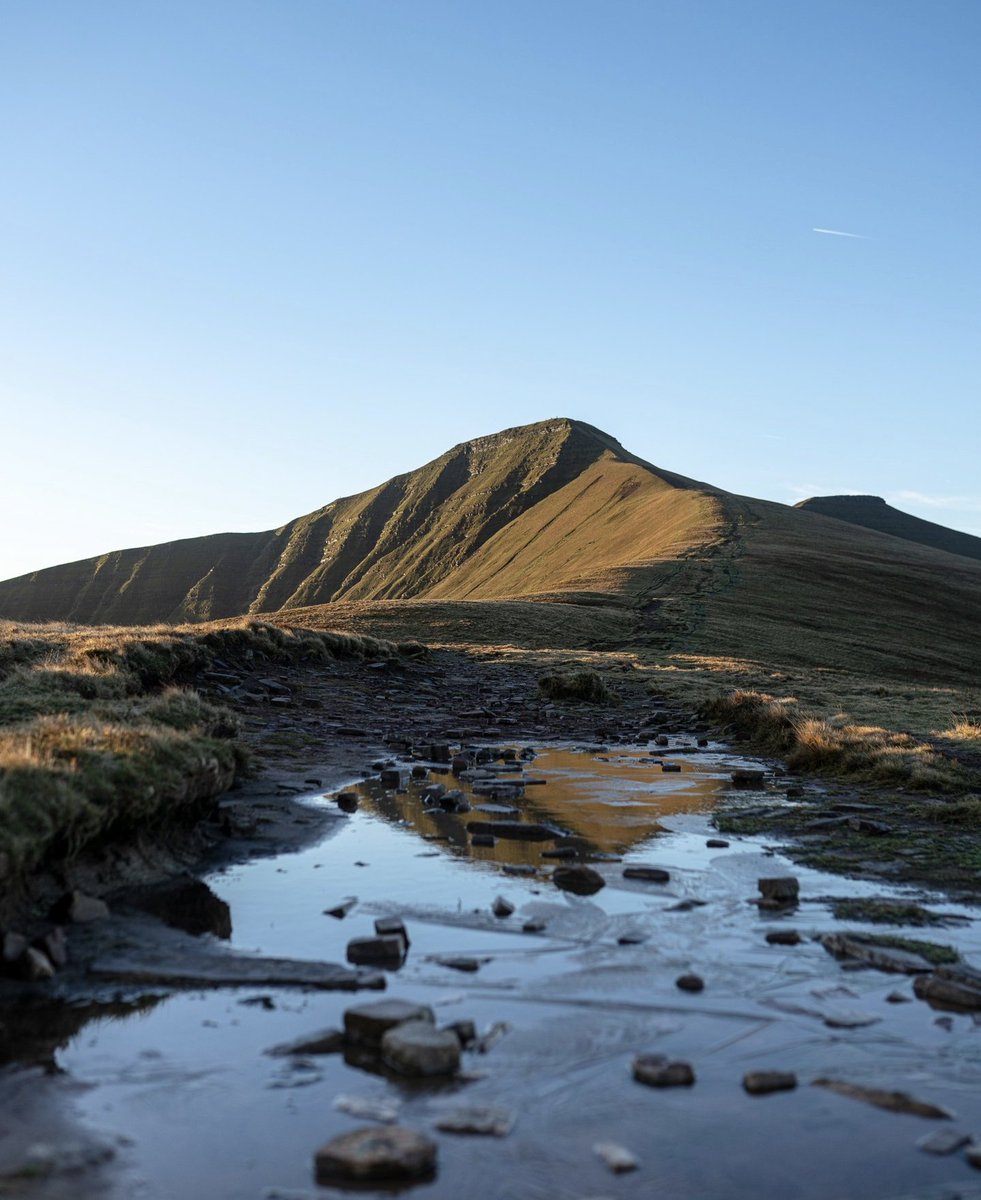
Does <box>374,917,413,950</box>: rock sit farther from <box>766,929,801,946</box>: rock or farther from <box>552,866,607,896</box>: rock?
<box>766,929,801,946</box>: rock

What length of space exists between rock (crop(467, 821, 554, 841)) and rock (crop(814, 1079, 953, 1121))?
271 inches

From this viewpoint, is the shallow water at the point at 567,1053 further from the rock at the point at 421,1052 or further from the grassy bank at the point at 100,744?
the grassy bank at the point at 100,744

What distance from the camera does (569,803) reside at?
1503 cm

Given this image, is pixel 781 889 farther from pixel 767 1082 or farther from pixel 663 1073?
pixel 663 1073

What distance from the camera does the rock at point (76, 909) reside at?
834 centimetres

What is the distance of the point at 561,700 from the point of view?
3083 centimetres

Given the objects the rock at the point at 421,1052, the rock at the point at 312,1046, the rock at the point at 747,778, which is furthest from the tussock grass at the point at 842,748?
the rock at the point at 312,1046

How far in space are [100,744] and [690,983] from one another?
6997mm

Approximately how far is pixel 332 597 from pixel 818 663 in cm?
14881

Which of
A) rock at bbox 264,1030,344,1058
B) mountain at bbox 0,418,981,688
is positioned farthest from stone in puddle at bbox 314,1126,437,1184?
mountain at bbox 0,418,981,688

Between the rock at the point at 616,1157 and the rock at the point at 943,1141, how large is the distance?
1468mm

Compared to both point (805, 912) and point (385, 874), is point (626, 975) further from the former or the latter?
point (385, 874)

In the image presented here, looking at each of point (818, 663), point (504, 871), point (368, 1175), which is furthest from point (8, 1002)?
point (818, 663)

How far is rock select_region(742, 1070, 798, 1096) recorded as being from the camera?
5676 mm
